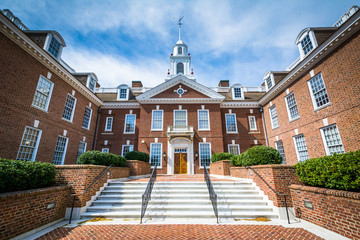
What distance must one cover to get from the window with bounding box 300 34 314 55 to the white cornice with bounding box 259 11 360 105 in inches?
68.2

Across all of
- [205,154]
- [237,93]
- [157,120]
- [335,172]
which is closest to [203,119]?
[205,154]

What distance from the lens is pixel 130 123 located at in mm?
18703

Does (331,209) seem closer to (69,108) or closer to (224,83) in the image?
(69,108)

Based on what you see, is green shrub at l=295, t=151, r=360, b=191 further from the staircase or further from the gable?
the gable

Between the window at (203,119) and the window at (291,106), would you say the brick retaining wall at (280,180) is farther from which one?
the window at (203,119)

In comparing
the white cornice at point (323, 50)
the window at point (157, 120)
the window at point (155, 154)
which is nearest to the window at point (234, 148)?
the white cornice at point (323, 50)

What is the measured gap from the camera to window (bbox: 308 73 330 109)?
10.6 m

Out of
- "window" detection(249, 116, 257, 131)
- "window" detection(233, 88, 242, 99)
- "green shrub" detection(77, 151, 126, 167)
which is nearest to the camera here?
"green shrub" detection(77, 151, 126, 167)

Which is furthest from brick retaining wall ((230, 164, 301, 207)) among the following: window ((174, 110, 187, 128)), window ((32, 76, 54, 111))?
window ((32, 76, 54, 111))

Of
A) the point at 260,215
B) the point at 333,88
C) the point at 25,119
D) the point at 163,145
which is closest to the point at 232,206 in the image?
the point at 260,215

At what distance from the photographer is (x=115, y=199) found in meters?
7.07

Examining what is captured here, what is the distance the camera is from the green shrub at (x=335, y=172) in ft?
13.7

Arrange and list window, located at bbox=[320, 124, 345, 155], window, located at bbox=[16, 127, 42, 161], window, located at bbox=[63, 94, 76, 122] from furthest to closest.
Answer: window, located at bbox=[63, 94, 76, 122] < window, located at bbox=[320, 124, 345, 155] < window, located at bbox=[16, 127, 42, 161]

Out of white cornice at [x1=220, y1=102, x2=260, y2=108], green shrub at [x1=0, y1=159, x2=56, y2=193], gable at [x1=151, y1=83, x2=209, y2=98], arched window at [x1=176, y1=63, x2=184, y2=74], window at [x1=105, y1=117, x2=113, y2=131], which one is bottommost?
green shrub at [x1=0, y1=159, x2=56, y2=193]
